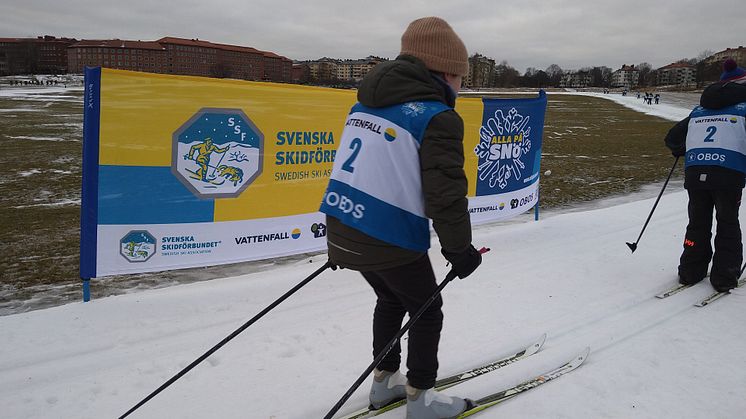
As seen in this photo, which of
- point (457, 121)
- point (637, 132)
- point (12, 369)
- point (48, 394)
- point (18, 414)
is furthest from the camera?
point (637, 132)

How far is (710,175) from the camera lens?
15.4 feet

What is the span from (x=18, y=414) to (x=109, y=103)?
2.40 m

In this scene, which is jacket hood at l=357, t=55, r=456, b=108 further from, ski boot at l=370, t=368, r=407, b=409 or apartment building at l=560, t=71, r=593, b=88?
apartment building at l=560, t=71, r=593, b=88

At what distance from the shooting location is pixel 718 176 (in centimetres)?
465

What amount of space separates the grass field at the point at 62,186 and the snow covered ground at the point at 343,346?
674 mm

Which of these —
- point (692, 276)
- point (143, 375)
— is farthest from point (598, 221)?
point (143, 375)

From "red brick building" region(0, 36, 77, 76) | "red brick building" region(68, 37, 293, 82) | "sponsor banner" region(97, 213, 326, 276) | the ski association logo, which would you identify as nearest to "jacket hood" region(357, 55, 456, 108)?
"sponsor banner" region(97, 213, 326, 276)

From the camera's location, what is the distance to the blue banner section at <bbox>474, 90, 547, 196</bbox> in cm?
694

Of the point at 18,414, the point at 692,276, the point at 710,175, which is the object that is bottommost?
the point at 18,414

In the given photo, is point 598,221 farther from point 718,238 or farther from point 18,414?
point 18,414

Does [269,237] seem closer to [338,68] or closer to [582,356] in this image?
[582,356]

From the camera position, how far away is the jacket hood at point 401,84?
2.31 m

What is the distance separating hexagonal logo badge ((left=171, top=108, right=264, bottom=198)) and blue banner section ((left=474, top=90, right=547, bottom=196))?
3213mm

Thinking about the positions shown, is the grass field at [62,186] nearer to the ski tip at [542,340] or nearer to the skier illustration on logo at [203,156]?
the skier illustration on logo at [203,156]
